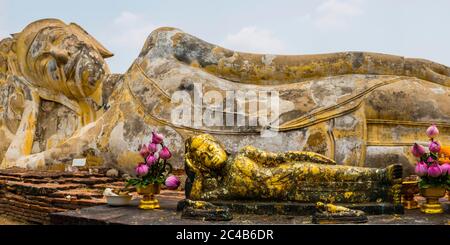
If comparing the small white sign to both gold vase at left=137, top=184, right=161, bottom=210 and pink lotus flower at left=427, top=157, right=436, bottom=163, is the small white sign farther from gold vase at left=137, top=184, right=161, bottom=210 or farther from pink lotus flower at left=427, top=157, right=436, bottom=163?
pink lotus flower at left=427, top=157, right=436, bottom=163

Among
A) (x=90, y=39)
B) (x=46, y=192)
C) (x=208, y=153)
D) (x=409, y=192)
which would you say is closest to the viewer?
(x=208, y=153)

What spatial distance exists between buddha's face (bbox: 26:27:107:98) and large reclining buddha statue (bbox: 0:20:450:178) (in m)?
0.01

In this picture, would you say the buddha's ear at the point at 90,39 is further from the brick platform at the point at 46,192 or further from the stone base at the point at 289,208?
the stone base at the point at 289,208

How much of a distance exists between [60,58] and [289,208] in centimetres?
516

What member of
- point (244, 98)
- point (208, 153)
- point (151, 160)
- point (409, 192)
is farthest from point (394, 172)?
point (244, 98)

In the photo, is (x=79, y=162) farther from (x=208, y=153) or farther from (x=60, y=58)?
(x=208, y=153)

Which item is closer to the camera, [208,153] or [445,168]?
[445,168]

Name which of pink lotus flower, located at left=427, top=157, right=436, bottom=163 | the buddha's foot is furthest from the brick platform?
pink lotus flower, located at left=427, top=157, right=436, bottom=163

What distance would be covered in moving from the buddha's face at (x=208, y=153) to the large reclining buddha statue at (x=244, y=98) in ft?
5.53

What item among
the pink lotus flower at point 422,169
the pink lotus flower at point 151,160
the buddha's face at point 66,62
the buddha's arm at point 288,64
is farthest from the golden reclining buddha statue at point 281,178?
the buddha's face at point 66,62

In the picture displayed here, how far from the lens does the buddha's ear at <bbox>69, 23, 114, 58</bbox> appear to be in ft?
27.2

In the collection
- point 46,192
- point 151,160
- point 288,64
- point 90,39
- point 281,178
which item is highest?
point 90,39

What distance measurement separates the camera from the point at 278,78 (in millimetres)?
6371

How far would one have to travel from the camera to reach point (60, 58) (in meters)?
7.79
